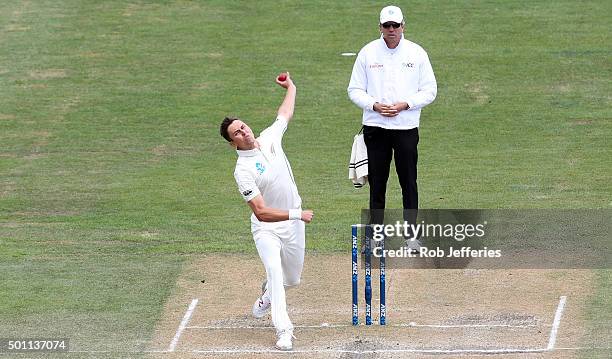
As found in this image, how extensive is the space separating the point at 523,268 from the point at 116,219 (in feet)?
16.3

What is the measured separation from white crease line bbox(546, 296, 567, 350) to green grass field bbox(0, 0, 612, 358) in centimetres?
29

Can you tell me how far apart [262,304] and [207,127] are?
848cm

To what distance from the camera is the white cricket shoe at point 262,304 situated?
35.2 ft

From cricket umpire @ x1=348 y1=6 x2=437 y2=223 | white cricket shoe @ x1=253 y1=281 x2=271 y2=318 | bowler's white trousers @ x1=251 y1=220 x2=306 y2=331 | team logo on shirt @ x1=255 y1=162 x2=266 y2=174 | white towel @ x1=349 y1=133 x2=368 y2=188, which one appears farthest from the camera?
white towel @ x1=349 y1=133 x2=368 y2=188

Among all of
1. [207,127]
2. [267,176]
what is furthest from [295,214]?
[207,127]

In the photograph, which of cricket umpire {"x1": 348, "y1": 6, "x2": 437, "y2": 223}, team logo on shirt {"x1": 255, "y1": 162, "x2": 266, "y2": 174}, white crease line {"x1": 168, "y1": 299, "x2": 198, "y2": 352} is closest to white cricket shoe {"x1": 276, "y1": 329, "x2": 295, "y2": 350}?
white crease line {"x1": 168, "y1": 299, "x2": 198, "y2": 352}

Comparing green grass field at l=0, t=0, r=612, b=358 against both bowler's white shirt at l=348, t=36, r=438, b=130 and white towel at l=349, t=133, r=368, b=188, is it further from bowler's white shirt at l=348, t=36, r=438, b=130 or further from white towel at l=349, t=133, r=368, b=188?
bowler's white shirt at l=348, t=36, r=438, b=130

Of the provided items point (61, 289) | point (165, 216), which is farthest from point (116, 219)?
point (61, 289)

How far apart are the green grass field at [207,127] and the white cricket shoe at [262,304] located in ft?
2.91

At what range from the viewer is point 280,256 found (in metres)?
10.5

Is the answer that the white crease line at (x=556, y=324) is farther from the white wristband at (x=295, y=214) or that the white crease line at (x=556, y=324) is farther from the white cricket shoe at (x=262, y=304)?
the white cricket shoe at (x=262, y=304)

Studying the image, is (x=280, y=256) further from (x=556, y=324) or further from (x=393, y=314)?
(x=556, y=324)

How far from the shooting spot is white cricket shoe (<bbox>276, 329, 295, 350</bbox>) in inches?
394

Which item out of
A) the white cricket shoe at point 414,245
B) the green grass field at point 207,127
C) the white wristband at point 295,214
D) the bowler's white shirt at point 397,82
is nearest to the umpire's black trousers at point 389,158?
the bowler's white shirt at point 397,82
